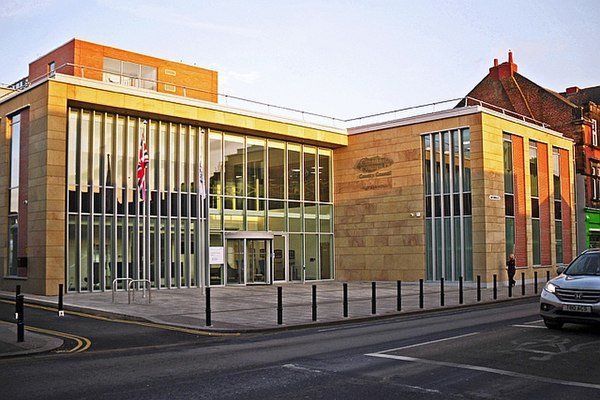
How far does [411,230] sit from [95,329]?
2144cm

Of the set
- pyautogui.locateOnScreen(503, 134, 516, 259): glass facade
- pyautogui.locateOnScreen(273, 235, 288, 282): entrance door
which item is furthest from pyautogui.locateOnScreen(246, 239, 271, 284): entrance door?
pyautogui.locateOnScreen(503, 134, 516, 259): glass facade

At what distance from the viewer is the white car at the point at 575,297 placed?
39.8 feet

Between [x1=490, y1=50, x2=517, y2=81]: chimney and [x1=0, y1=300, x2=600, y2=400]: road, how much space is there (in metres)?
34.8

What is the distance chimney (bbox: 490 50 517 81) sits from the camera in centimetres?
4619

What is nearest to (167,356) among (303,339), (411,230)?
(303,339)

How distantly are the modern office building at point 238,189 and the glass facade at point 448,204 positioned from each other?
0.23 feet

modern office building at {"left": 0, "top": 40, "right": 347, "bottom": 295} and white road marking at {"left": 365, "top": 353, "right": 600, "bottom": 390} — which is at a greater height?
modern office building at {"left": 0, "top": 40, "right": 347, "bottom": 295}

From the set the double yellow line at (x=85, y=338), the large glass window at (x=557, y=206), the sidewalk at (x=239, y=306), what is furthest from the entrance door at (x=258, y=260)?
the large glass window at (x=557, y=206)

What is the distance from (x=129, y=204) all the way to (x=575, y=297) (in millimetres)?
20003

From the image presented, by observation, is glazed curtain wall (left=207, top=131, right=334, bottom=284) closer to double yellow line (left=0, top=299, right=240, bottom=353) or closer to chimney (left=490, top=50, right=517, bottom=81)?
double yellow line (left=0, top=299, right=240, bottom=353)

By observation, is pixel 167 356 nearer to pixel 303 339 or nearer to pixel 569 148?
pixel 303 339

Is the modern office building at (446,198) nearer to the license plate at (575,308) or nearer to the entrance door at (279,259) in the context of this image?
the entrance door at (279,259)

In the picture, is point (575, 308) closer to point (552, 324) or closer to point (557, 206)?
point (552, 324)

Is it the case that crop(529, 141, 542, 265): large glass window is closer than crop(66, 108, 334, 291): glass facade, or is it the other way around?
crop(66, 108, 334, 291): glass facade
